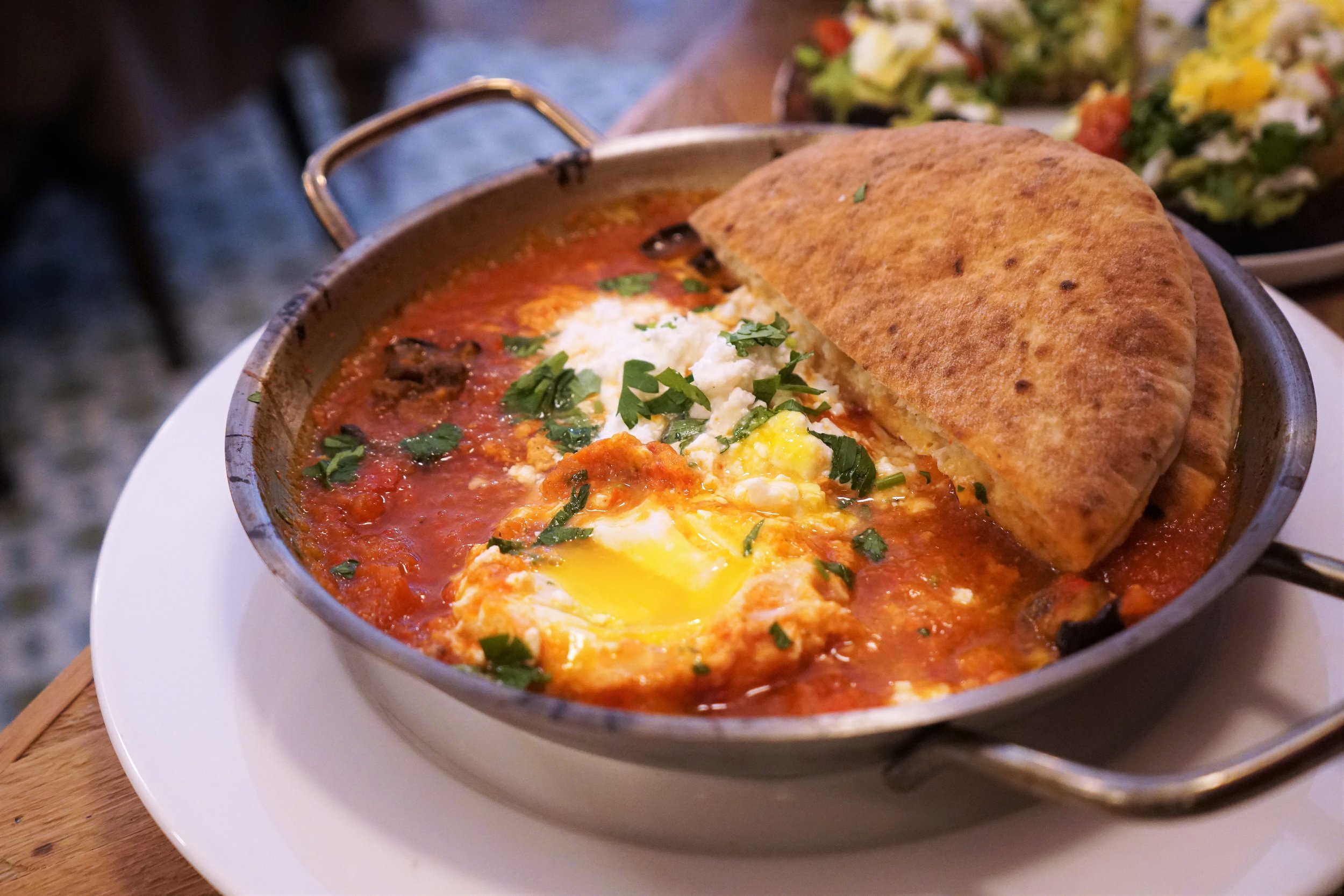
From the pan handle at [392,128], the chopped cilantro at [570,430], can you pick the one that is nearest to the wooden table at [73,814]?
the chopped cilantro at [570,430]

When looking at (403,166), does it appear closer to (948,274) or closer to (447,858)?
(948,274)

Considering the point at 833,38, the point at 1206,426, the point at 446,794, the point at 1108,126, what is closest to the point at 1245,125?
the point at 1108,126

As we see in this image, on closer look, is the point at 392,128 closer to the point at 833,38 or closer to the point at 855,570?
the point at 855,570

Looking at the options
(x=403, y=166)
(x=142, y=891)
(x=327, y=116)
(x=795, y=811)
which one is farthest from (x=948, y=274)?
(x=327, y=116)

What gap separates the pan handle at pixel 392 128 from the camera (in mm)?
2783

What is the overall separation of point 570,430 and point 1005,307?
3.49 ft

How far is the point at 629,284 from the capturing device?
3.11 meters

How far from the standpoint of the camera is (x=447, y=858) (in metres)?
1.75

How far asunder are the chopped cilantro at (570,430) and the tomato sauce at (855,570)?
66 millimetres

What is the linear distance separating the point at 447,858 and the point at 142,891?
59 cm

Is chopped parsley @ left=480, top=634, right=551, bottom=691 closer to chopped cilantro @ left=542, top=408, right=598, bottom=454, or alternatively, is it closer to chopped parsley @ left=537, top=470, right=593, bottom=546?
chopped parsley @ left=537, top=470, right=593, bottom=546

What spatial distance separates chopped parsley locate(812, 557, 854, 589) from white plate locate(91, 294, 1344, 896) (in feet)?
1.76

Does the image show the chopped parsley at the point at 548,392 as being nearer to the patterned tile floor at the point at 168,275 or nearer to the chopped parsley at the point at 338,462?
the chopped parsley at the point at 338,462

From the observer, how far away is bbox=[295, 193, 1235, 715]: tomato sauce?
194 cm
